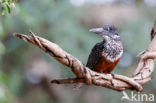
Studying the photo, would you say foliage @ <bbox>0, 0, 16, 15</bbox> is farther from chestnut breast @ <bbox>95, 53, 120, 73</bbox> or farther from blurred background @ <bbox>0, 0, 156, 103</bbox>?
blurred background @ <bbox>0, 0, 156, 103</bbox>

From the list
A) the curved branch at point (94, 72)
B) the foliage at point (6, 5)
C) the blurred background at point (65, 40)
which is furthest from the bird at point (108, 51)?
the blurred background at point (65, 40)

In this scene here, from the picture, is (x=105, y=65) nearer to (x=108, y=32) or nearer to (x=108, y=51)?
(x=108, y=51)

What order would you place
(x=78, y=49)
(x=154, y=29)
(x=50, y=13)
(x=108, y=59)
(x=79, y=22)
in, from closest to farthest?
(x=154, y=29)
(x=108, y=59)
(x=78, y=49)
(x=50, y=13)
(x=79, y=22)

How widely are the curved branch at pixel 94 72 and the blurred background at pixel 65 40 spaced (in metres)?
5.14

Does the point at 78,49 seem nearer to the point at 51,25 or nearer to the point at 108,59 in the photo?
the point at 51,25

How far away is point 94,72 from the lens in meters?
2.16

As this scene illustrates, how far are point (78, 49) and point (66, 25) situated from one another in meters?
0.61

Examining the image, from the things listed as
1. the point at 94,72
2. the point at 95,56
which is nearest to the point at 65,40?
the point at 95,56

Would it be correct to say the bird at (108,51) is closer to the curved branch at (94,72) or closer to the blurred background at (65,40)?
the curved branch at (94,72)

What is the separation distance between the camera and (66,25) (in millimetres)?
8242

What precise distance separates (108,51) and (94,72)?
126 cm

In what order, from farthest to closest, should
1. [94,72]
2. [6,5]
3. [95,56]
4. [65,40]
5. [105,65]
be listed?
[65,40] → [95,56] → [105,65] → [94,72] → [6,5]

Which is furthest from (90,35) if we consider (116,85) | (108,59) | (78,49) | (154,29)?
(116,85)

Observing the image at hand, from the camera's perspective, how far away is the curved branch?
6.37ft
